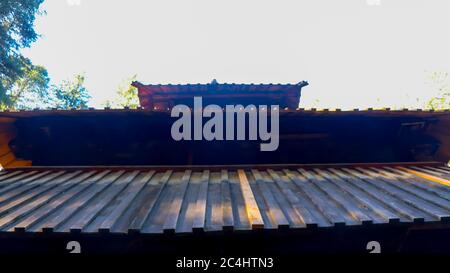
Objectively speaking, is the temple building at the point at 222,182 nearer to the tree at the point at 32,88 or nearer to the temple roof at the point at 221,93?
the temple roof at the point at 221,93

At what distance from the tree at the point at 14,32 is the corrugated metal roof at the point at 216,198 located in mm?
12763

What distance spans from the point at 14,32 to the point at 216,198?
17823mm

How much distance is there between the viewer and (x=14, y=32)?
46.2 ft

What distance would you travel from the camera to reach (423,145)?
5.62 m

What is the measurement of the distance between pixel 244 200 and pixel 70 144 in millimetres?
4559

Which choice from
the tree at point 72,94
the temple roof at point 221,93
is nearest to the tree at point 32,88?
the tree at point 72,94

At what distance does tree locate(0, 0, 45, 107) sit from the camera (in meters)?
13.4

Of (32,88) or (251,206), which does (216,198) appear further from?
(32,88)

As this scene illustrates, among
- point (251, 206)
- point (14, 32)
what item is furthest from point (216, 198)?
point (14, 32)

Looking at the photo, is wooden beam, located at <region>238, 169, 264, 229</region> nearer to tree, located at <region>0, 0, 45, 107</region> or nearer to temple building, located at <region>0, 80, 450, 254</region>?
temple building, located at <region>0, 80, 450, 254</region>

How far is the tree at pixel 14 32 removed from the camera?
44.0 feet
